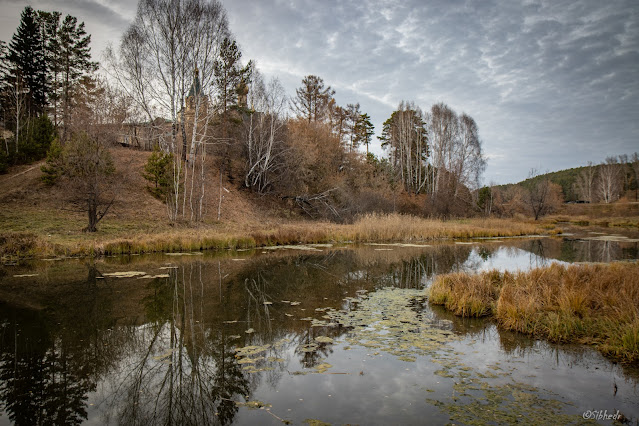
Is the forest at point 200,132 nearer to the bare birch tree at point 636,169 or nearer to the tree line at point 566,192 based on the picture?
the tree line at point 566,192

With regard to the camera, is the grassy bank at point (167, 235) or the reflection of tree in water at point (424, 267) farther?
the grassy bank at point (167, 235)

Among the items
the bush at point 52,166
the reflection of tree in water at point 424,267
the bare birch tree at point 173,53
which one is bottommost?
the reflection of tree in water at point 424,267

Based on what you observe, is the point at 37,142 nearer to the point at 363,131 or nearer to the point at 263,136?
the point at 263,136

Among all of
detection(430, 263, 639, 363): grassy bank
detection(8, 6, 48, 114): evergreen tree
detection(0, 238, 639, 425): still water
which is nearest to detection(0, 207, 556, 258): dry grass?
detection(0, 238, 639, 425): still water

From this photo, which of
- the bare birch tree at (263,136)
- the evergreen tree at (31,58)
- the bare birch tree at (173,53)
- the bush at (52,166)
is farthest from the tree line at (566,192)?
the evergreen tree at (31,58)

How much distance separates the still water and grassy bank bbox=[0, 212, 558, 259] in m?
5.06

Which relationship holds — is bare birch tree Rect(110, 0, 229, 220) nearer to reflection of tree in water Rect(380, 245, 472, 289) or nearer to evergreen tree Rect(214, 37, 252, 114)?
evergreen tree Rect(214, 37, 252, 114)

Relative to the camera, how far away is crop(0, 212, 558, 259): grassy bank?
13.8 metres

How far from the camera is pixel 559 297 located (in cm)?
661

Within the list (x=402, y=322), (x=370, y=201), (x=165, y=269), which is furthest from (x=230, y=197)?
(x=402, y=322)

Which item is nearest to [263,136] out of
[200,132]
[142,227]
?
[200,132]

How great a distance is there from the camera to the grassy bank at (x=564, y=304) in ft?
17.2

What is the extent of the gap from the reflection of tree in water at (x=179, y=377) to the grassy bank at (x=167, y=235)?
9.59 metres

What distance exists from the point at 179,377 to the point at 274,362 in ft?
3.85
